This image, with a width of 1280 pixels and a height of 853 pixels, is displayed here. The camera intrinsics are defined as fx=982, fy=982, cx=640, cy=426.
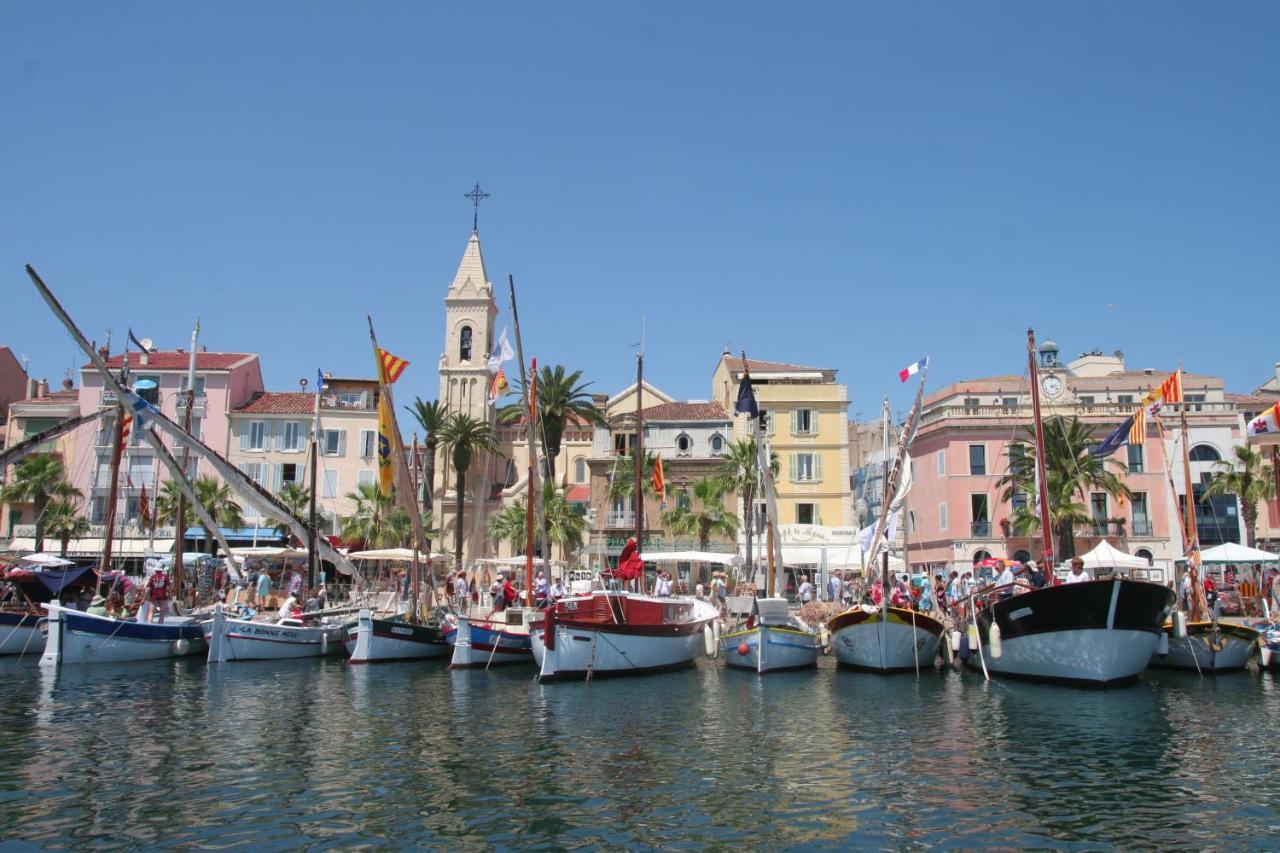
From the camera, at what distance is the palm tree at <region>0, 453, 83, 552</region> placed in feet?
195

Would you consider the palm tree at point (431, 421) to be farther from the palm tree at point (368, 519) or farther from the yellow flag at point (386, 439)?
the yellow flag at point (386, 439)

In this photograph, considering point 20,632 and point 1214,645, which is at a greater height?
point 20,632

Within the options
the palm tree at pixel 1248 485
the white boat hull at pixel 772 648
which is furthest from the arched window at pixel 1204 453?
the white boat hull at pixel 772 648

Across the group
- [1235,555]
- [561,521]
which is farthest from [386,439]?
[1235,555]

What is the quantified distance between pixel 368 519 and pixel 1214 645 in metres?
46.6

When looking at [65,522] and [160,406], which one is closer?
[65,522]

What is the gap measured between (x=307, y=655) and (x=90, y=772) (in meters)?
20.9

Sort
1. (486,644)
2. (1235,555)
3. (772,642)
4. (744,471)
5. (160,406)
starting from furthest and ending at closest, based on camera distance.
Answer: (160,406)
(744,471)
(1235,555)
(486,644)
(772,642)

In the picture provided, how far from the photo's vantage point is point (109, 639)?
33594 mm

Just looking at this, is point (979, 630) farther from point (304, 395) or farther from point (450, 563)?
point (304, 395)

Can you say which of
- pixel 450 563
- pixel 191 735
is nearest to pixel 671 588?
pixel 450 563

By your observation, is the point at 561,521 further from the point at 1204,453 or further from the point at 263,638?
the point at 1204,453

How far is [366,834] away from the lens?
1276cm

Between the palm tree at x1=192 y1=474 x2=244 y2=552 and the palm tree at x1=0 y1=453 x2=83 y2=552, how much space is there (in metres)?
8.18
